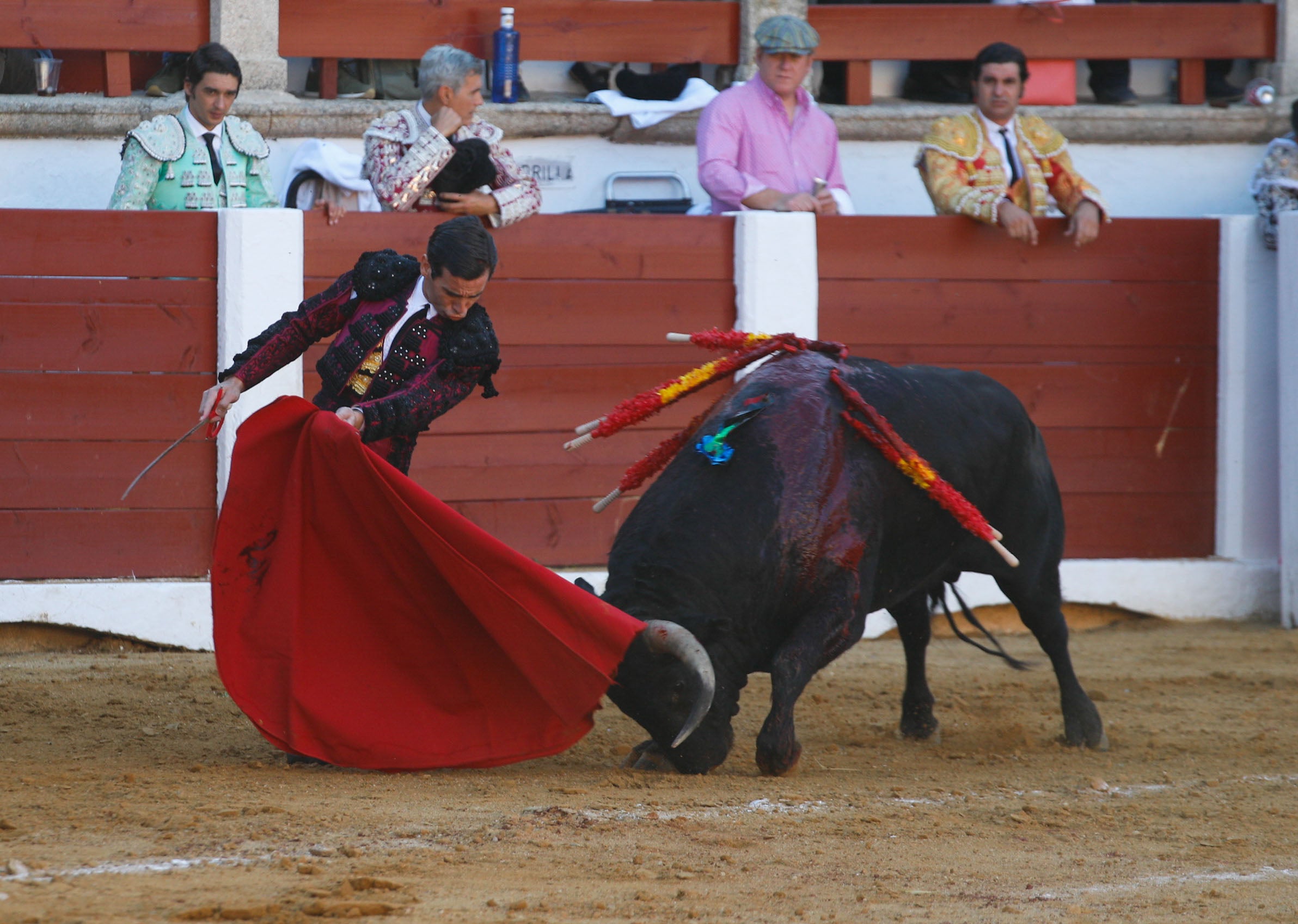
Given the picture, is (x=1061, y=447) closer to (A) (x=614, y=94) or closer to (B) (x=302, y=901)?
(A) (x=614, y=94)

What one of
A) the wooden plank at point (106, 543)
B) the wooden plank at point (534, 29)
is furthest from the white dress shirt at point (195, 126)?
the wooden plank at point (534, 29)

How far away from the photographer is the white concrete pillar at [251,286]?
16.4 ft

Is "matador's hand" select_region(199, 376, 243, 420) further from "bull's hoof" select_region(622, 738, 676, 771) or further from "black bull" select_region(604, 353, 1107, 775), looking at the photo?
"bull's hoof" select_region(622, 738, 676, 771)

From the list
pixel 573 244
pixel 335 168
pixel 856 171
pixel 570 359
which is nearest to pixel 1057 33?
pixel 856 171

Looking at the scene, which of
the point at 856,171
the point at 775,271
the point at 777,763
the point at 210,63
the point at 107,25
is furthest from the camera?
the point at 856,171

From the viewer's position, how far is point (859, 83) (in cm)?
699

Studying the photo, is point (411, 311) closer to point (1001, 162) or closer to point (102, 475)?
point (102, 475)

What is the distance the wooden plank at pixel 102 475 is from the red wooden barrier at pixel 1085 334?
223cm

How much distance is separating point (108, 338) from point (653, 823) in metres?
2.89

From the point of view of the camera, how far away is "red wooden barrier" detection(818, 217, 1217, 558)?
568 centimetres

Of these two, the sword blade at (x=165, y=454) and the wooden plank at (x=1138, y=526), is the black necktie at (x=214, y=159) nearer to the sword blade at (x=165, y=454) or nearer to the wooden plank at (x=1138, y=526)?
the sword blade at (x=165, y=454)

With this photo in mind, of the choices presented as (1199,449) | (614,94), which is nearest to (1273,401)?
(1199,449)

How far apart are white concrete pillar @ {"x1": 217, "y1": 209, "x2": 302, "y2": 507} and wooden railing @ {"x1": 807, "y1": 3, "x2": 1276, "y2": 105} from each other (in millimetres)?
2926

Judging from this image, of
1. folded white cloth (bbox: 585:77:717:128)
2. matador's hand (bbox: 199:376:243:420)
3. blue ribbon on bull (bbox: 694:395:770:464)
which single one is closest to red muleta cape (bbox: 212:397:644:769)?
matador's hand (bbox: 199:376:243:420)
